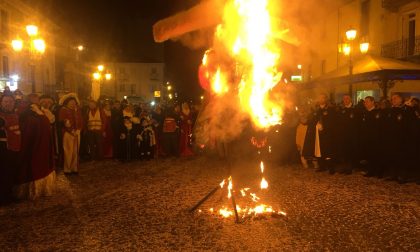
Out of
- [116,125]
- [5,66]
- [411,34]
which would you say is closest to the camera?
[116,125]

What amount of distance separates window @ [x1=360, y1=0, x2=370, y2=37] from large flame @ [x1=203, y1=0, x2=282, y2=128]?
19.3 metres

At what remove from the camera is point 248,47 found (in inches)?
268

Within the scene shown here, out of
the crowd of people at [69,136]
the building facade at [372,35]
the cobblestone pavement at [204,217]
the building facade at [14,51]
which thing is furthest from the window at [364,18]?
the building facade at [14,51]

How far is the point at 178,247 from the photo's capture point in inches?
192

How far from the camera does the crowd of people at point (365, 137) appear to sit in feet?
28.7

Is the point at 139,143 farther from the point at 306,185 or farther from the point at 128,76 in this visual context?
the point at 128,76

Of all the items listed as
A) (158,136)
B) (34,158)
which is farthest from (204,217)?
(158,136)

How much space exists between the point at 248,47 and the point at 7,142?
4421 mm

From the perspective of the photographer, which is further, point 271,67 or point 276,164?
point 276,164

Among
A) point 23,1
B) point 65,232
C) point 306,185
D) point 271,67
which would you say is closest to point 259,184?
point 306,185

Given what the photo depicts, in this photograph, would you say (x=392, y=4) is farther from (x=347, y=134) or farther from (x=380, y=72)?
(x=347, y=134)

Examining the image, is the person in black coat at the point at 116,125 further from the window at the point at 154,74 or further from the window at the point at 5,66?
the window at the point at 154,74

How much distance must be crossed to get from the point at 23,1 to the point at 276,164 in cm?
2636

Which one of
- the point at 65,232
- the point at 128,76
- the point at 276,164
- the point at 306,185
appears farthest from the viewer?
the point at 128,76
